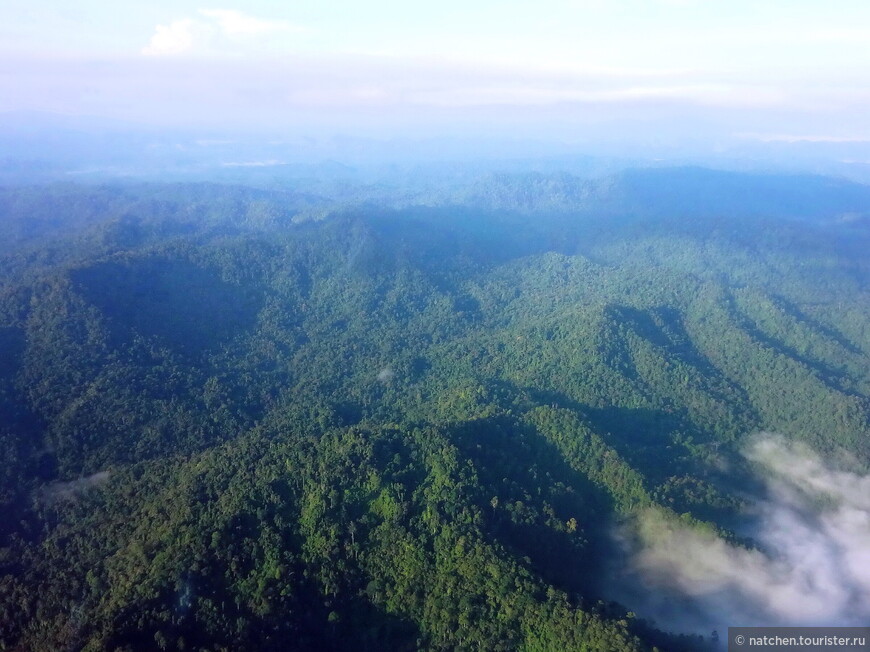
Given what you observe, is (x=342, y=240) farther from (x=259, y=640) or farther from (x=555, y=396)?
(x=259, y=640)

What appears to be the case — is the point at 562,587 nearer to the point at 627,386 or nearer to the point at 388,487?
the point at 388,487

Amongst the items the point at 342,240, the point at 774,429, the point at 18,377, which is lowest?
the point at 774,429

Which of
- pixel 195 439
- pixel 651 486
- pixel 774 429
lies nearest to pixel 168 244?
pixel 195 439

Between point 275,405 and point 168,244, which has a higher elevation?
point 168,244

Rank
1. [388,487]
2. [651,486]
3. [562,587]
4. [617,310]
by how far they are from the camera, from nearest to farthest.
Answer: [562,587], [388,487], [651,486], [617,310]

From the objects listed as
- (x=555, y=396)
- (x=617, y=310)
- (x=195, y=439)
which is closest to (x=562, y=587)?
(x=555, y=396)

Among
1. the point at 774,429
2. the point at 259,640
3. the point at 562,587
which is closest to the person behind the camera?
the point at 259,640

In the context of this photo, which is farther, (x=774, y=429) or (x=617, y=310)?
(x=617, y=310)
